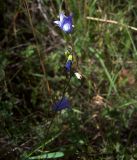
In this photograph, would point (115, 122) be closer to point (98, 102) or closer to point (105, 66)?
point (98, 102)

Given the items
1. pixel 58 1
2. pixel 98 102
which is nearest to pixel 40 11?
pixel 58 1

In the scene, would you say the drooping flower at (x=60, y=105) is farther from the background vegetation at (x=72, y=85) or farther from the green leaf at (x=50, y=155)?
the green leaf at (x=50, y=155)

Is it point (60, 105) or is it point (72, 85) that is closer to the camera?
point (60, 105)

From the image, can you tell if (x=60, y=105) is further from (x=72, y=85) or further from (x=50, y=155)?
(x=72, y=85)

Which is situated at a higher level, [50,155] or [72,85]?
[72,85]

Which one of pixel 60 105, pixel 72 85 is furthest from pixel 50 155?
pixel 72 85

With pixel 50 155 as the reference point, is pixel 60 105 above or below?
above

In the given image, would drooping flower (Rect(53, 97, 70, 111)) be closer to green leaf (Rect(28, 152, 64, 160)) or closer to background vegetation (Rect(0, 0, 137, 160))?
background vegetation (Rect(0, 0, 137, 160))

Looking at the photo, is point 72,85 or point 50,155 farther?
point 72,85
